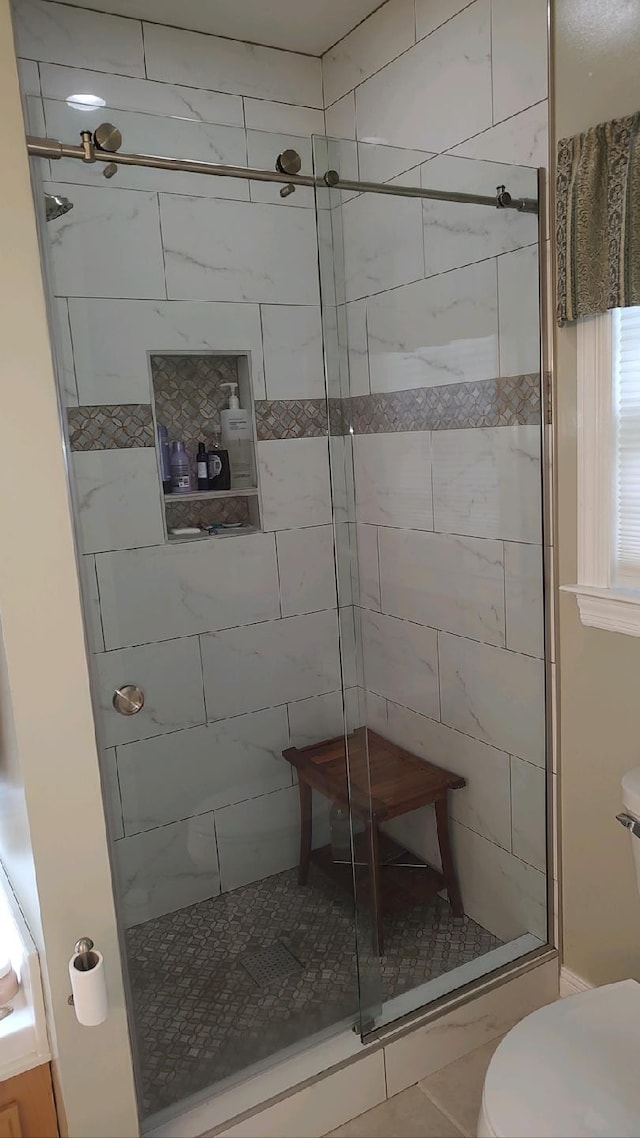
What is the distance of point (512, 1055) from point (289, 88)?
8.51 feet

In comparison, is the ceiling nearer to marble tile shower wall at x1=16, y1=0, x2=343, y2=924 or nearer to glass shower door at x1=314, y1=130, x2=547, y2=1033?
marble tile shower wall at x1=16, y1=0, x2=343, y2=924

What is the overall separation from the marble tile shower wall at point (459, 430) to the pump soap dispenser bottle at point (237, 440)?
32cm

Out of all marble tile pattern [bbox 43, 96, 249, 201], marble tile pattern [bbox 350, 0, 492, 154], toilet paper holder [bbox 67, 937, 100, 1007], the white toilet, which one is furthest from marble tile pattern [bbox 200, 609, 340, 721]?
marble tile pattern [bbox 350, 0, 492, 154]

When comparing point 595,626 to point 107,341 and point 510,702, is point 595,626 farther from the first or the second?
point 107,341

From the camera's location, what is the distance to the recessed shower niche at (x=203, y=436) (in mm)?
1783

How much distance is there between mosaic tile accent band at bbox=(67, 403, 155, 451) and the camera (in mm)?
1508

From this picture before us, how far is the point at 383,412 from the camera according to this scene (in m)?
1.96

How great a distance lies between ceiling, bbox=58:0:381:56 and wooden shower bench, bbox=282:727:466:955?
1.96 m

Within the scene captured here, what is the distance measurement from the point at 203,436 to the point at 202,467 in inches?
2.9

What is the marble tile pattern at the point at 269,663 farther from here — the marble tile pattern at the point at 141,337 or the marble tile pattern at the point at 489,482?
the marble tile pattern at the point at 141,337

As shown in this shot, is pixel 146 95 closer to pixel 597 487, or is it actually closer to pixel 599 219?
pixel 599 219

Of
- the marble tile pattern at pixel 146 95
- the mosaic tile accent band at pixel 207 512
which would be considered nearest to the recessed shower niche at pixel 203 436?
the mosaic tile accent band at pixel 207 512

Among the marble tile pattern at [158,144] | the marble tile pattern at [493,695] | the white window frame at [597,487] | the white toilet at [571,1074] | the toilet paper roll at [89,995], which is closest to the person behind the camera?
the white toilet at [571,1074]

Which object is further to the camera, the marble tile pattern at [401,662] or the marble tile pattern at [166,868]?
the marble tile pattern at [401,662]
